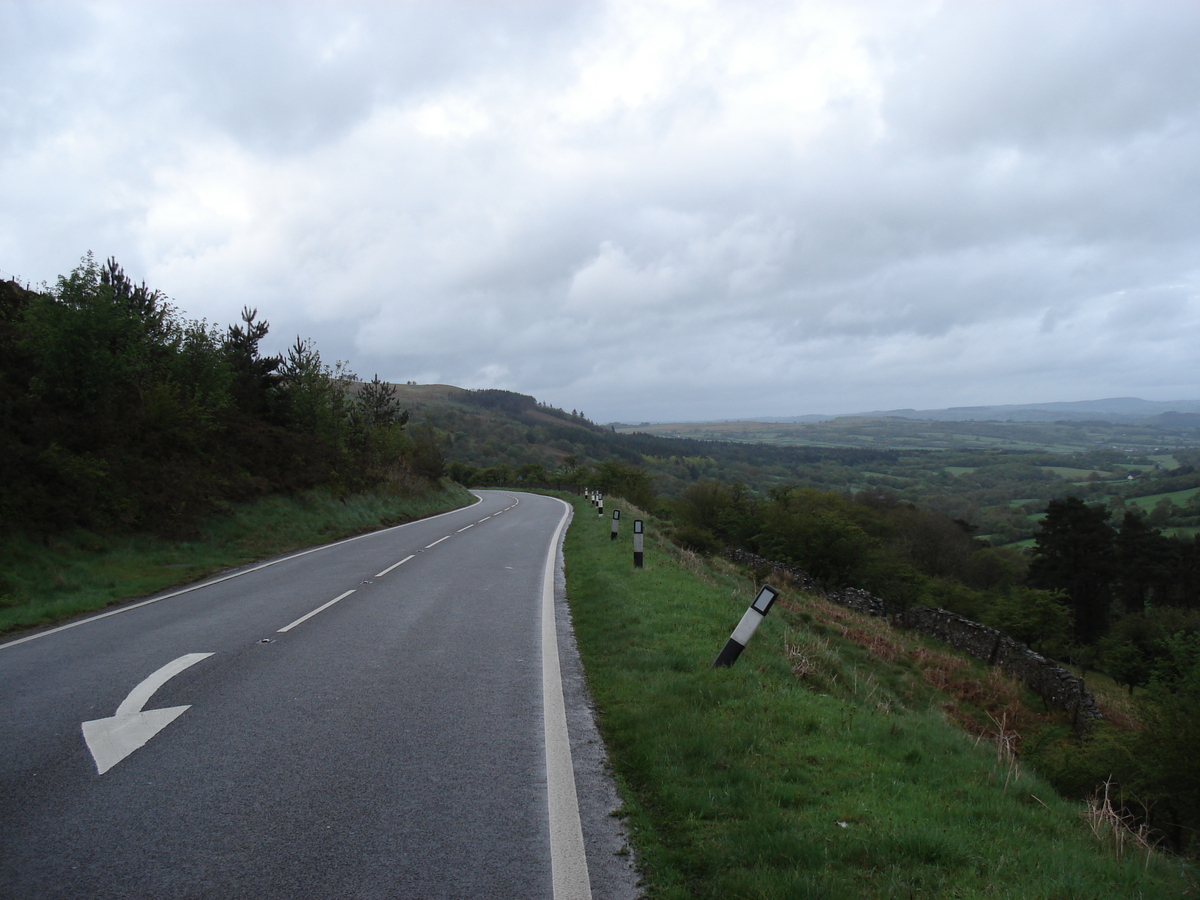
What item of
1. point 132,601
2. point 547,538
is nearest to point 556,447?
point 547,538

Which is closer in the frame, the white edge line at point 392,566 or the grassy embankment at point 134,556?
the grassy embankment at point 134,556

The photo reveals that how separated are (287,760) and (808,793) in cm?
329

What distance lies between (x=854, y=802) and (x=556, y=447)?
127m

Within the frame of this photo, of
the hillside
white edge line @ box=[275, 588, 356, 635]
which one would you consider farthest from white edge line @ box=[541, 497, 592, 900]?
the hillside

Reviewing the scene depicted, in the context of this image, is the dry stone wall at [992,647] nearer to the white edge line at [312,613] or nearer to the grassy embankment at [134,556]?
the white edge line at [312,613]

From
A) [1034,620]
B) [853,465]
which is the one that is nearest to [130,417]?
[1034,620]

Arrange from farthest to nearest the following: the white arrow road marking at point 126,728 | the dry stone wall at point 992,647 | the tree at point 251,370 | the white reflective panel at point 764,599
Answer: the tree at point 251,370 → the dry stone wall at point 992,647 → the white reflective panel at point 764,599 → the white arrow road marking at point 126,728

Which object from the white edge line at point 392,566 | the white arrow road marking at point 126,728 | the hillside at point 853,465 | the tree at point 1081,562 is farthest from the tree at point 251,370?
the tree at point 1081,562

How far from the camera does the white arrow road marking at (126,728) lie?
4453 millimetres

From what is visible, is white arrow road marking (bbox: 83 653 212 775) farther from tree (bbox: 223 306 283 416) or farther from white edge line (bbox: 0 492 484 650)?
tree (bbox: 223 306 283 416)

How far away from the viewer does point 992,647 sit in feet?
55.1

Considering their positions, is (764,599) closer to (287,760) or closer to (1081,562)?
(287,760)

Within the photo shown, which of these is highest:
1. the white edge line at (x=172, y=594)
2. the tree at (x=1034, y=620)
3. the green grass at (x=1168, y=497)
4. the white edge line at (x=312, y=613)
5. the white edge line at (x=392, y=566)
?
the white edge line at (x=172, y=594)

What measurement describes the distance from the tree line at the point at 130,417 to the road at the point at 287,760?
617 centimetres
